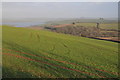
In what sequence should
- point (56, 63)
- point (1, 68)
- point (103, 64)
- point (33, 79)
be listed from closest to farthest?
point (33, 79), point (1, 68), point (56, 63), point (103, 64)

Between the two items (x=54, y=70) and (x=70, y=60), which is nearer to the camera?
(x=54, y=70)

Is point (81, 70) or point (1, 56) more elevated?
point (1, 56)

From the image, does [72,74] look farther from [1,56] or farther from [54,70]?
[1,56]

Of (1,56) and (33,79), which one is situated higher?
(1,56)

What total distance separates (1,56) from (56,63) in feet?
Result: 33.2

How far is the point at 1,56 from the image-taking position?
66.8ft

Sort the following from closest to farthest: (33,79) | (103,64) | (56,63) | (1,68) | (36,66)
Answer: (33,79), (1,68), (36,66), (56,63), (103,64)

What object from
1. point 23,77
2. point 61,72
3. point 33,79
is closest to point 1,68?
point 23,77

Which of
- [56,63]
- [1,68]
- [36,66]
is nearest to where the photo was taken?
[1,68]

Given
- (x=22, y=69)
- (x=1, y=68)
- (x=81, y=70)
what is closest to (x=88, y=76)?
(x=81, y=70)

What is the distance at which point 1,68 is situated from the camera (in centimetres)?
1595

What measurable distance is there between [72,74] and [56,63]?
13.5 feet

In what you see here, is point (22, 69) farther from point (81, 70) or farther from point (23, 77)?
point (81, 70)

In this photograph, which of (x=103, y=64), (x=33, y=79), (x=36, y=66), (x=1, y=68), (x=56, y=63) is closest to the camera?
(x=33, y=79)
